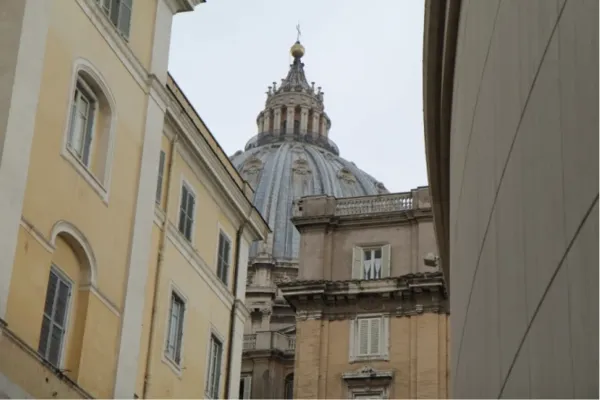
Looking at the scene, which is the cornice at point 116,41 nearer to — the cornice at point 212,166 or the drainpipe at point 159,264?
the cornice at point 212,166

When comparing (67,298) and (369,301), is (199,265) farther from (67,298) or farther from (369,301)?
(369,301)

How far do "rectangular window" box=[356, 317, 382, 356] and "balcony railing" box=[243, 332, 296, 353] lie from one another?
99.2ft

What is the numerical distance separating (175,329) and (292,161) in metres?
115

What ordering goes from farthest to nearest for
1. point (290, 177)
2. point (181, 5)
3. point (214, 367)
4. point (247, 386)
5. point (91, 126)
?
point (290, 177) < point (247, 386) < point (214, 367) < point (181, 5) < point (91, 126)

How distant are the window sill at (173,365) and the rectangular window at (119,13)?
785cm

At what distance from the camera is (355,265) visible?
2164 inches

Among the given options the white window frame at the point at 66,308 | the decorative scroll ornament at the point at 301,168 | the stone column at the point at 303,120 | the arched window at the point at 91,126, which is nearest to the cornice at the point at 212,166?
the arched window at the point at 91,126

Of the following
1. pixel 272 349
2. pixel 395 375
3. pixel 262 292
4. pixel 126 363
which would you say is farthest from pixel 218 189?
pixel 262 292

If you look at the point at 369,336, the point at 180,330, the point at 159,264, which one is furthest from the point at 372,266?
the point at 159,264

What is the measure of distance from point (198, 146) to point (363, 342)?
72.9 feet

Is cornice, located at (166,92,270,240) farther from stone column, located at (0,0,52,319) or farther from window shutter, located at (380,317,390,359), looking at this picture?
window shutter, located at (380,317,390,359)

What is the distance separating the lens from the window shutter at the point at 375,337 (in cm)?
5291

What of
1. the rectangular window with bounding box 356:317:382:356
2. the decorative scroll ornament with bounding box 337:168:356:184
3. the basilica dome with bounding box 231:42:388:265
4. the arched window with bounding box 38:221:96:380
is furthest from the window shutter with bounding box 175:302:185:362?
the decorative scroll ornament with bounding box 337:168:356:184

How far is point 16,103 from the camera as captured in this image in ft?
70.7
